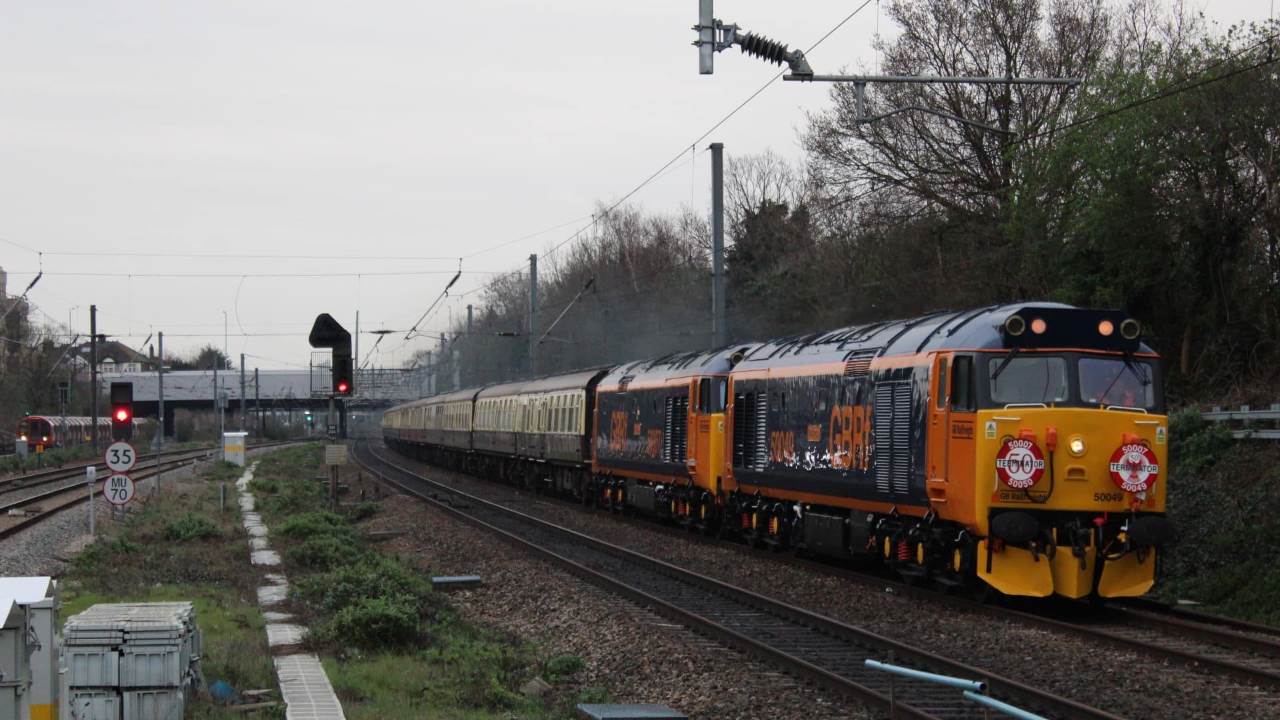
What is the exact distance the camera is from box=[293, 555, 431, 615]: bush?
15.9 m

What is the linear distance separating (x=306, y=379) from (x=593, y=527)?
9954 centimetres

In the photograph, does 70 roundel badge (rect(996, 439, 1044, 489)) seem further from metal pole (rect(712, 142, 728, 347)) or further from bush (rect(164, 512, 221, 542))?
bush (rect(164, 512, 221, 542))

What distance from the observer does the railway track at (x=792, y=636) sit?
412 inches

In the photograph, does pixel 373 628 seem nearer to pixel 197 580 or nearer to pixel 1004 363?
pixel 197 580

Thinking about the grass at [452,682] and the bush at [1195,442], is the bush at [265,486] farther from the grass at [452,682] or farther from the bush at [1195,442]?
the grass at [452,682]

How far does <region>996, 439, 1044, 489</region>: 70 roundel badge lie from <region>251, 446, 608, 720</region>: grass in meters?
4.81

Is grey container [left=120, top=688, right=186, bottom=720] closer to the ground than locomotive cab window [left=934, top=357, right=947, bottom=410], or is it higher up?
closer to the ground

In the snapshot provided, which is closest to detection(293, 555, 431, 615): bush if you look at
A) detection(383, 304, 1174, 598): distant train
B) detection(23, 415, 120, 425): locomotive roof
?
detection(383, 304, 1174, 598): distant train

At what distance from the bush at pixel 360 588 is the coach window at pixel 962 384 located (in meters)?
6.19

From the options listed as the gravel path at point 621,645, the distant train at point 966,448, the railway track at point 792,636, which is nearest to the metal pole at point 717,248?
the distant train at point 966,448

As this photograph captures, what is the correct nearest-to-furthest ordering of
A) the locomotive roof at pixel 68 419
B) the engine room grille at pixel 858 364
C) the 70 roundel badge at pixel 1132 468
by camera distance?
1. the 70 roundel badge at pixel 1132 468
2. the engine room grille at pixel 858 364
3. the locomotive roof at pixel 68 419

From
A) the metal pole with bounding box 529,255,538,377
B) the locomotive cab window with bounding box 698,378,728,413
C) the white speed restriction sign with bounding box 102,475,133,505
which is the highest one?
the metal pole with bounding box 529,255,538,377

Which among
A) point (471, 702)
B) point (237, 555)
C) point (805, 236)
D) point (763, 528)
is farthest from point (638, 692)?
point (805, 236)

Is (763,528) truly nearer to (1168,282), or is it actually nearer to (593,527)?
(593,527)
